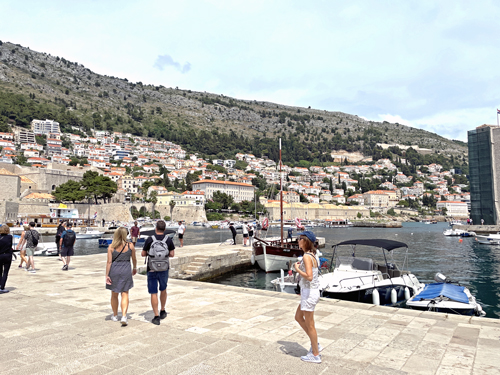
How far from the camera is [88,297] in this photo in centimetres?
624

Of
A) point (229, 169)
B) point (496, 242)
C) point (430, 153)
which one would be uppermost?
point (430, 153)

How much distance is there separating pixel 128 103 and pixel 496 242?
169232mm

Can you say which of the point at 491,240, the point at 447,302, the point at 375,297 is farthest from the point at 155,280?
the point at 491,240

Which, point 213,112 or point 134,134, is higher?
point 213,112

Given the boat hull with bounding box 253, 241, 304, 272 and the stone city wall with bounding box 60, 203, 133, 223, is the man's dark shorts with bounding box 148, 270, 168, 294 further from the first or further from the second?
the stone city wall with bounding box 60, 203, 133, 223

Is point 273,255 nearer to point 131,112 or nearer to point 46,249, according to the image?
point 46,249

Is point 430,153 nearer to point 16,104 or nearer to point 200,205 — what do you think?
point 200,205

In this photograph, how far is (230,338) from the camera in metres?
3.99

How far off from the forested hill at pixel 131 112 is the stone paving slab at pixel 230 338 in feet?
420

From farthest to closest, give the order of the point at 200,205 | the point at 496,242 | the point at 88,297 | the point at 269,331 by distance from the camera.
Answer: the point at 200,205 < the point at 496,242 < the point at 88,297 < the point at 269,331

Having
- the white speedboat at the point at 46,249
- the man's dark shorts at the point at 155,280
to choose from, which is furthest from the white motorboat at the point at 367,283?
the white speedboat at the point at 46,249

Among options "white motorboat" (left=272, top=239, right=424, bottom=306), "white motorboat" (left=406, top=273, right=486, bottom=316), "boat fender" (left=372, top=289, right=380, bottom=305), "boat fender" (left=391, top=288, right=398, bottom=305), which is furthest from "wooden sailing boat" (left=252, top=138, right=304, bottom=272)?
"white motorboat" (left=406, top=273, right=486, bottom=316)

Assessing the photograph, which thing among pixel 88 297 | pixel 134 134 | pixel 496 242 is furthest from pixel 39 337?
pixel 134 134

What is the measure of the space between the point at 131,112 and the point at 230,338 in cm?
17381
